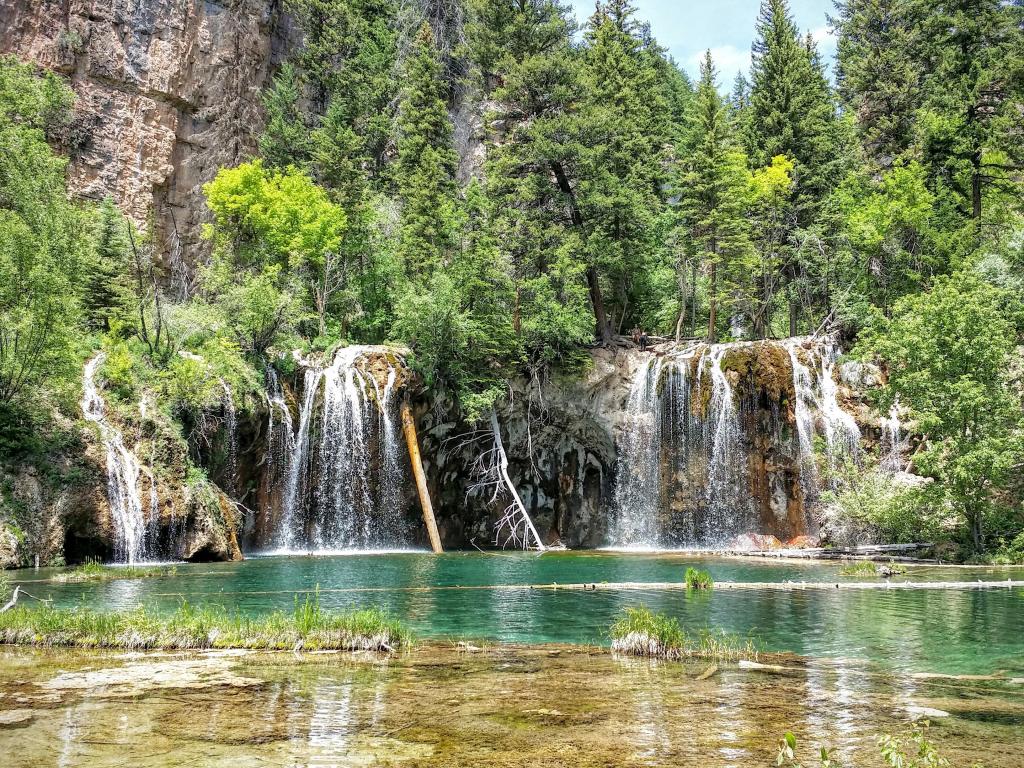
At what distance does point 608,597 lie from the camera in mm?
14297

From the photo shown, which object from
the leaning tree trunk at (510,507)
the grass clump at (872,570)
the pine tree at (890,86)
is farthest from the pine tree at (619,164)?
the grass clump at (872,570)

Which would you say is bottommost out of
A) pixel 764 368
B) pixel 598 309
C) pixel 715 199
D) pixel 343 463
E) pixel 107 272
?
pixel 343 463

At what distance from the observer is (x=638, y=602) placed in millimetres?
13516

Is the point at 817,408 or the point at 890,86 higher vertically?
the point at 890,86

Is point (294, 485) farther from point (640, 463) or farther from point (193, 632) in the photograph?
point (193, 632)

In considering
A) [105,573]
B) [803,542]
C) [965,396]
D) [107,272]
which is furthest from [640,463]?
[107,272]

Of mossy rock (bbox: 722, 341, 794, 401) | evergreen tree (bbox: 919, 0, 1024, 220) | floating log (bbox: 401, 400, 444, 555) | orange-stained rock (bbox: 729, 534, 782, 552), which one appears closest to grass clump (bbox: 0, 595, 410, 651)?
floating log (bbox: 401, 400, 444, 555)

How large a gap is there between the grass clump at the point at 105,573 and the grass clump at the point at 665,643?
11961 mm

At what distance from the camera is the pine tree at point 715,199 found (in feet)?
111

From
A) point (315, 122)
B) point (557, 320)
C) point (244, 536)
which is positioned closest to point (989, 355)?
point (557, 320)

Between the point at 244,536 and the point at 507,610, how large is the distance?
58.3 feet

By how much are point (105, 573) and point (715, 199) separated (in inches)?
1086

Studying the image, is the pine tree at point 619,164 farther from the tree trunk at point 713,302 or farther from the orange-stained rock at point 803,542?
the orange-stained rock at point 803,542

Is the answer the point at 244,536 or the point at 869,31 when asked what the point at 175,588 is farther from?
the point at 869,31
